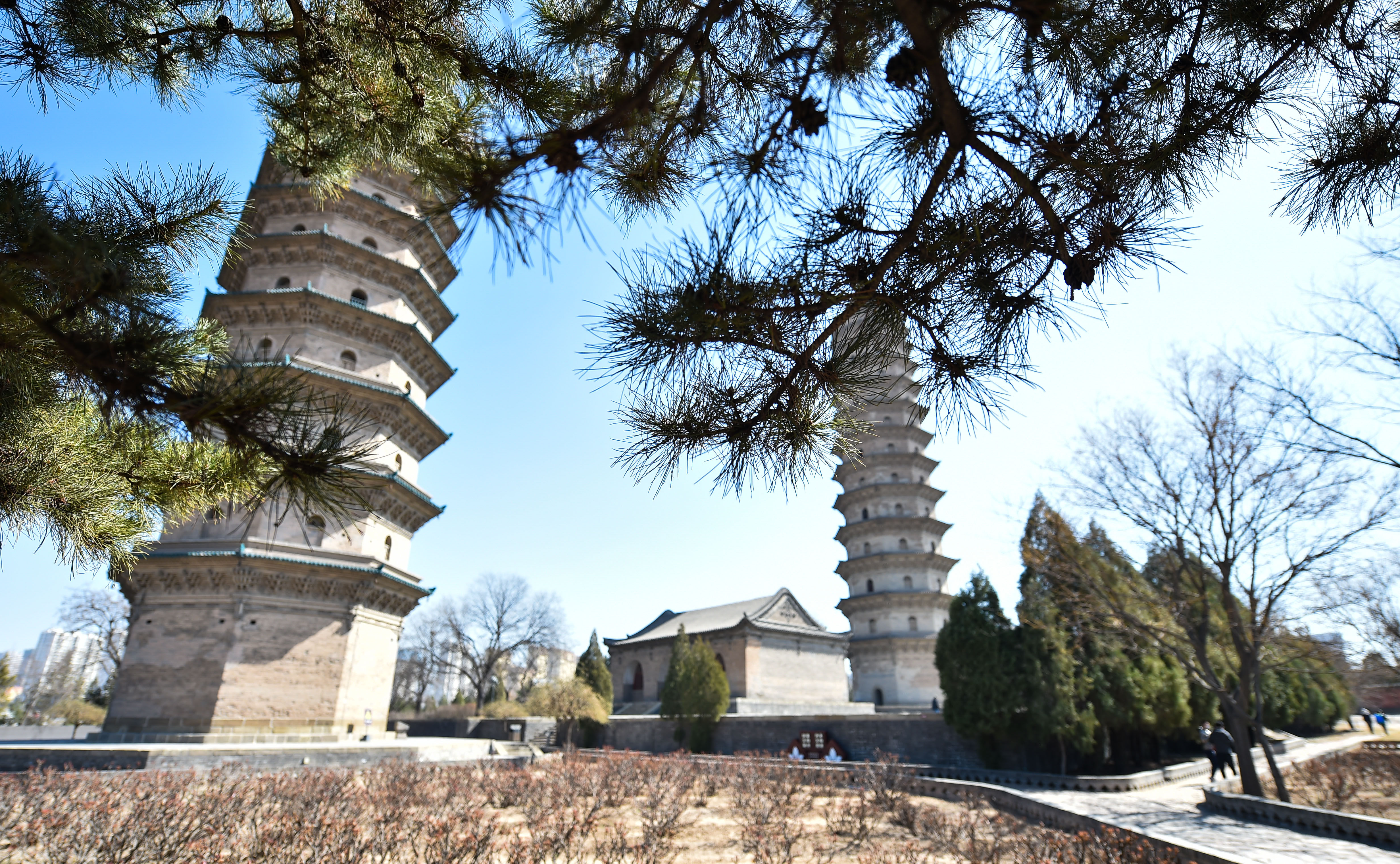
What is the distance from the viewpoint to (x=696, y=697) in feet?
71.8

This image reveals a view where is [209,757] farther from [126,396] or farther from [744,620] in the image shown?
[744,620]

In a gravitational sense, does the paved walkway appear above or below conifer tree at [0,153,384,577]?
below

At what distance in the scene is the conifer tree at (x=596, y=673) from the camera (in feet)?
89.5

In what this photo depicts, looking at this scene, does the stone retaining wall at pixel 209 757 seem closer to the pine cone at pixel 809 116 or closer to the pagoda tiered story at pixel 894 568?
the pine cone at pixel 809 116

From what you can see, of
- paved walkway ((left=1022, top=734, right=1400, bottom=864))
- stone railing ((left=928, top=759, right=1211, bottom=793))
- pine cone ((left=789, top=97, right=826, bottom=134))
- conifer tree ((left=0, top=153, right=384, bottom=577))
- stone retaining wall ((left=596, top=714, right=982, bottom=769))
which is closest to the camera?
conifer tree ((left=0, top=153, right=384, bottom=577))

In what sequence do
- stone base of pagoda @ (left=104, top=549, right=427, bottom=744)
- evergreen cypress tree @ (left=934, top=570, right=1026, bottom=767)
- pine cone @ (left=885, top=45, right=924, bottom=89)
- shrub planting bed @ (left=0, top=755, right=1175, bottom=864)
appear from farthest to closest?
1. evergreen cypress tree @ (left=934, top=570, right=1026, bottom=767)
2. stone base of pagoda @ (left=104, top=549, right=427, bottom=744)
3. shrub planting bed @ (left=0, top=755, right=1175, bottom=864)
4. pine cone @ (left=885, top=45, right=924, bottom=89)

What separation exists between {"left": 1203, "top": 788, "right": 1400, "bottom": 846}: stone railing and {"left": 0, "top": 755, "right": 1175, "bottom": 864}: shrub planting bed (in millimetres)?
3497

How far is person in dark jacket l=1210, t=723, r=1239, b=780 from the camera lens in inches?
501

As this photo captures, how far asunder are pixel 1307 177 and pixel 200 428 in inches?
187

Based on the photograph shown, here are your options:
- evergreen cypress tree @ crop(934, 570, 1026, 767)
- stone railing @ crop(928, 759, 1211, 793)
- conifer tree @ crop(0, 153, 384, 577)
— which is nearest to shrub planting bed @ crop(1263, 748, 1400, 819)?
stone railing @ crop(928, 759, 1211, 793)

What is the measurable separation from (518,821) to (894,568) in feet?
72.5

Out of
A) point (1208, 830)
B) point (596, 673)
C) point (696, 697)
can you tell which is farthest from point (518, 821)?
point (596, 673)

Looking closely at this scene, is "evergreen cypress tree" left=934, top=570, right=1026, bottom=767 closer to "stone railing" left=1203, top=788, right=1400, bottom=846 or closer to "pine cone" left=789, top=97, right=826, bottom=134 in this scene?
"stone railing" left=1203, top=788, right=1400, bottom=846

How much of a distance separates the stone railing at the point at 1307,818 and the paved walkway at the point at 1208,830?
0.53ft
